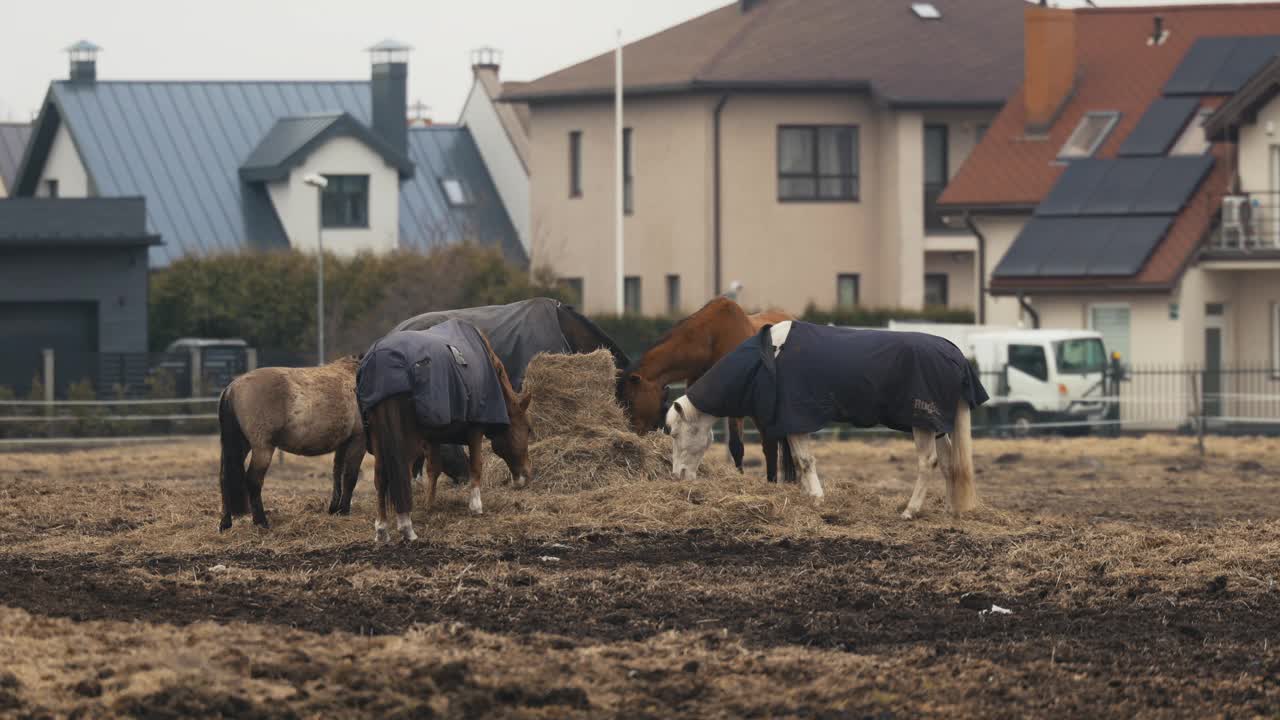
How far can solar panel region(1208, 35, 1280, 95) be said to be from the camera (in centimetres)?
3894

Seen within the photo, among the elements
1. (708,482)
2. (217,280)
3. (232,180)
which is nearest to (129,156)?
(232,180)

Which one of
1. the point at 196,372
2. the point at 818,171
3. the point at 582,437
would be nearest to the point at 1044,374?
the point at 818,171

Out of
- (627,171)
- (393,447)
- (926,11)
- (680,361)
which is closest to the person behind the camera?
(393,447)

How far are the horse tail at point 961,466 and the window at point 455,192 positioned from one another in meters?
38.4

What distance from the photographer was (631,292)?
157ft

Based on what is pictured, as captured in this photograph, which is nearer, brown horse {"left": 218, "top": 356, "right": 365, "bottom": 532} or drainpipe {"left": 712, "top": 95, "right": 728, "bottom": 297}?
brown horse {"left": 218, "top": 356, "right": 365, "bottom": 532}

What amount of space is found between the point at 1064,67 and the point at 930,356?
28409 mm

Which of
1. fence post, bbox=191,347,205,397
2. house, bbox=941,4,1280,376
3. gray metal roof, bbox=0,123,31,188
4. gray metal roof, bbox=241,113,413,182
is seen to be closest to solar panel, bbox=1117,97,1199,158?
house, bbox=941,4,1280,376

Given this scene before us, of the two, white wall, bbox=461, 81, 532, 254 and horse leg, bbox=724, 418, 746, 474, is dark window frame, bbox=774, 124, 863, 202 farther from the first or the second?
horse leg, bbox=724, 418, 746, 474

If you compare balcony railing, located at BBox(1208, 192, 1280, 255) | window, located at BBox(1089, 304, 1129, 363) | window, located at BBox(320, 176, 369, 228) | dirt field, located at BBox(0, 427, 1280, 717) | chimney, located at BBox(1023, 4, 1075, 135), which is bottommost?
dirt field, located at BBox(0, 427, 1280, 717)

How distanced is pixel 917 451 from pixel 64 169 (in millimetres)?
38628

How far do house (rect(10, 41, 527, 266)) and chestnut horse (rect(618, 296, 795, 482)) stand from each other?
3045cm

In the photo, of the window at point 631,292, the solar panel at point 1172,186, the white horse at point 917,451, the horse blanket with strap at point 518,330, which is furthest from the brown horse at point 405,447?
the window at point 631,292

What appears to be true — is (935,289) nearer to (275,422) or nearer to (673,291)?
(673,291)
